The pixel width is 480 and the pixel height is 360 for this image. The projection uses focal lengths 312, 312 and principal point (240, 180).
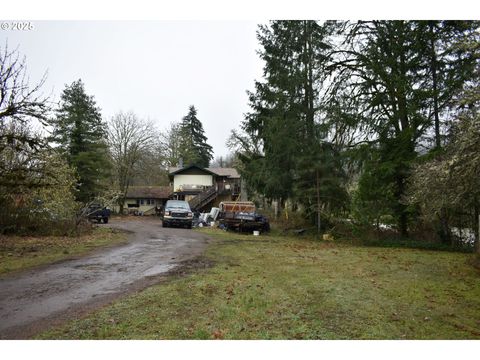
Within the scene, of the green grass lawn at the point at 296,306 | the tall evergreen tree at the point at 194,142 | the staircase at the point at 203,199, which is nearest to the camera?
the green grass lawn at the point at 296,306

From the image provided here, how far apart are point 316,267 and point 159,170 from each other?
143ft

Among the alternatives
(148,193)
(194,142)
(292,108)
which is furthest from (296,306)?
(194,142)

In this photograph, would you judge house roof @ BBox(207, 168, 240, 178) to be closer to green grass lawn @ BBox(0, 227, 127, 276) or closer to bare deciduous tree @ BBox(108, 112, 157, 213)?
bare deciduous tree @ BBox(108, 112, 157, 213)

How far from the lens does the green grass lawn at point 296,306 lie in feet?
15.5

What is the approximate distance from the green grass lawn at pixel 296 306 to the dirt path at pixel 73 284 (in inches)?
22.1

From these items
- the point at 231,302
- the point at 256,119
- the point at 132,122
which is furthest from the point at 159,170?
the point at 231,302

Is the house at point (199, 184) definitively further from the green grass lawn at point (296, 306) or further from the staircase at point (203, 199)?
the green grass lawn at point (296, 306)

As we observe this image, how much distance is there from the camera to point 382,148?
55.4 feet

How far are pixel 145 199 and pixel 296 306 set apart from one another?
4307 cm

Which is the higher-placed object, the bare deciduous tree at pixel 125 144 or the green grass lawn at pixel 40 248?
the bare deciduous tree at pixel 125 144

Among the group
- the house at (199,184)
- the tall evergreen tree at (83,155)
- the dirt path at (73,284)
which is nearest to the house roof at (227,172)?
the house at (199,184)

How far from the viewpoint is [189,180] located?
42656 millimetres

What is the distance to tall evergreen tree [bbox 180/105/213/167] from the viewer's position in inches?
2164

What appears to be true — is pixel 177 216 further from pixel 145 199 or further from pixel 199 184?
pixel 145 199
